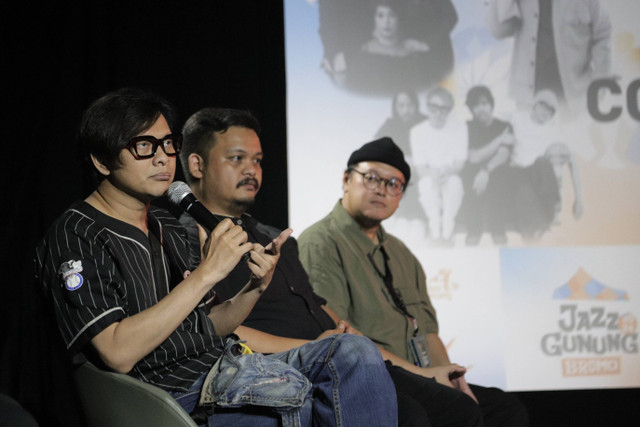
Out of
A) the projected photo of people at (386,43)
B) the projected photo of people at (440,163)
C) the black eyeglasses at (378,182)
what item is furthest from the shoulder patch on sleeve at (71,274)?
the projected photo of people at (440,163)

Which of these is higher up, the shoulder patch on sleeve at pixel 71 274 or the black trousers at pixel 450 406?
the shoulder patch on sleeve at pixel 71 274

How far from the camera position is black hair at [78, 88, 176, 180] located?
1.71 meters

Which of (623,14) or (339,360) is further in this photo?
(623,14)

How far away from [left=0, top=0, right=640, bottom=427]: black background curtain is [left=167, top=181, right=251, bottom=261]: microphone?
1.35 m

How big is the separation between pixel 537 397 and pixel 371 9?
7.55 feet

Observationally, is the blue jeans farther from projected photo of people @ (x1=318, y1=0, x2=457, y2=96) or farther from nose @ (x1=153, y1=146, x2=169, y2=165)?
projected photo of people @ (x1=318, y1=0, x2=457, y2=96)

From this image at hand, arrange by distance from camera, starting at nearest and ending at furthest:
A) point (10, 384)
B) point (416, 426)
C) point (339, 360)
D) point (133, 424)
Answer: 1. point (133, 424)
2. point (339, 360)
3. point (416, 426)
4. point (10, 384)

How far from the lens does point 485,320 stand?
3762 mm

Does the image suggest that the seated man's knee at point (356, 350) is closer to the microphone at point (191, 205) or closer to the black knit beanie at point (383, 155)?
the microphone at point (191, 205)

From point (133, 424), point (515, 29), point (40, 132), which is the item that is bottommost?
point (133, 424)

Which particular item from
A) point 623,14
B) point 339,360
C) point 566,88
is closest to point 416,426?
point 339,360

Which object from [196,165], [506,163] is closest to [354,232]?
[196,165]

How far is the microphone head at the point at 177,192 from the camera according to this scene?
6.20ft

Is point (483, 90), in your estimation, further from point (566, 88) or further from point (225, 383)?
point (225, 383)
